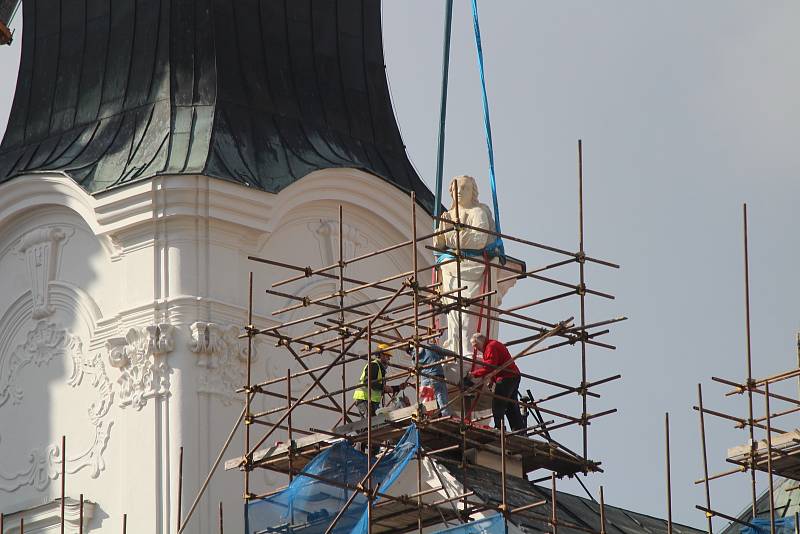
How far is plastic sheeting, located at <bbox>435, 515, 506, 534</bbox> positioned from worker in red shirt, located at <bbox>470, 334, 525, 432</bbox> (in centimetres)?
191

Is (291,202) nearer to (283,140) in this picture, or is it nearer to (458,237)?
(283,140)

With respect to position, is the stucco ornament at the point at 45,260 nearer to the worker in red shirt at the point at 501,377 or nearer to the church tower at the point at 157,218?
the church tower at the point at 157,218

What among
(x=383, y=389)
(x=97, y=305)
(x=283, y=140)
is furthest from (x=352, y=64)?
(x=383, y=389)

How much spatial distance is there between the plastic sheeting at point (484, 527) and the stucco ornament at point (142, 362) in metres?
5.96

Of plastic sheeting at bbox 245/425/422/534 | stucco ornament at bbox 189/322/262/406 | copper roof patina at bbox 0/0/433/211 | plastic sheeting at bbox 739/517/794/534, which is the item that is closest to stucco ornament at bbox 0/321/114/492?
stucco ornament at bbox 189/322/262/406

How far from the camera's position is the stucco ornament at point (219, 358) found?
3541 centimetres

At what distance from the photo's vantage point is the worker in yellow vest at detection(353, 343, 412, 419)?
3212 centimetres

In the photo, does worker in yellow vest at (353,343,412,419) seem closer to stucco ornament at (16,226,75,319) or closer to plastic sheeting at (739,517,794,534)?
plastic sheeting at (739,517,794,534)

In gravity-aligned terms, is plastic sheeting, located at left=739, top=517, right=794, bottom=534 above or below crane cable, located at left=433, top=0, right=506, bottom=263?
below

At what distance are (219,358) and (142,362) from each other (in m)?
0.78

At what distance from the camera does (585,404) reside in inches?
1288

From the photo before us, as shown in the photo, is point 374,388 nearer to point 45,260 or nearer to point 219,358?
point 219,358

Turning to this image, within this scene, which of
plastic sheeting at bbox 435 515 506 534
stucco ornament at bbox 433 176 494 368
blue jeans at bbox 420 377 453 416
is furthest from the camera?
stucco ornament at bbox 433 176 494 368

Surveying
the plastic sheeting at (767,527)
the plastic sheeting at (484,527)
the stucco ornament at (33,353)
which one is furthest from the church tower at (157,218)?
the plastic sheeting at (767,527)
